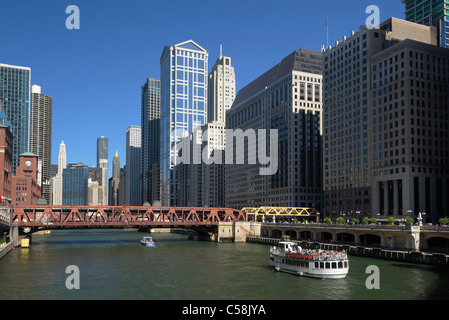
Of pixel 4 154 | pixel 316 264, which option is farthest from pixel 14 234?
pixel 316 264

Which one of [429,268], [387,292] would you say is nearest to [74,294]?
[387,292]

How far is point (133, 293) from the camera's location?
64812 millimetres

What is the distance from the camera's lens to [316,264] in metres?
75.1

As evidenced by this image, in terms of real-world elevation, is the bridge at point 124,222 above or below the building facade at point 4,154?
below

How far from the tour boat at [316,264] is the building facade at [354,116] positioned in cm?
8392

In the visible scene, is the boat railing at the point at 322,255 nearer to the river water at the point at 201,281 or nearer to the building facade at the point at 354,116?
the river water at the point at 201,281

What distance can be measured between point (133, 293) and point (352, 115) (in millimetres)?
125734

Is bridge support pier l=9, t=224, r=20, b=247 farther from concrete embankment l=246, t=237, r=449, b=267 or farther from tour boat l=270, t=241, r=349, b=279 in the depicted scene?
tour boat l=270, t=241, r=349, b=279

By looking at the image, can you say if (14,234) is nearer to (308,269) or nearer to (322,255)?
(308,269)

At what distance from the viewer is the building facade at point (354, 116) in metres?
162

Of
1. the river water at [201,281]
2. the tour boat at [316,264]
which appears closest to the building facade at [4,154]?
the river water at [201,281]

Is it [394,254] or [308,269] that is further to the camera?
[394,254]

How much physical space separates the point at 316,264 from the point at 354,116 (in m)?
105
